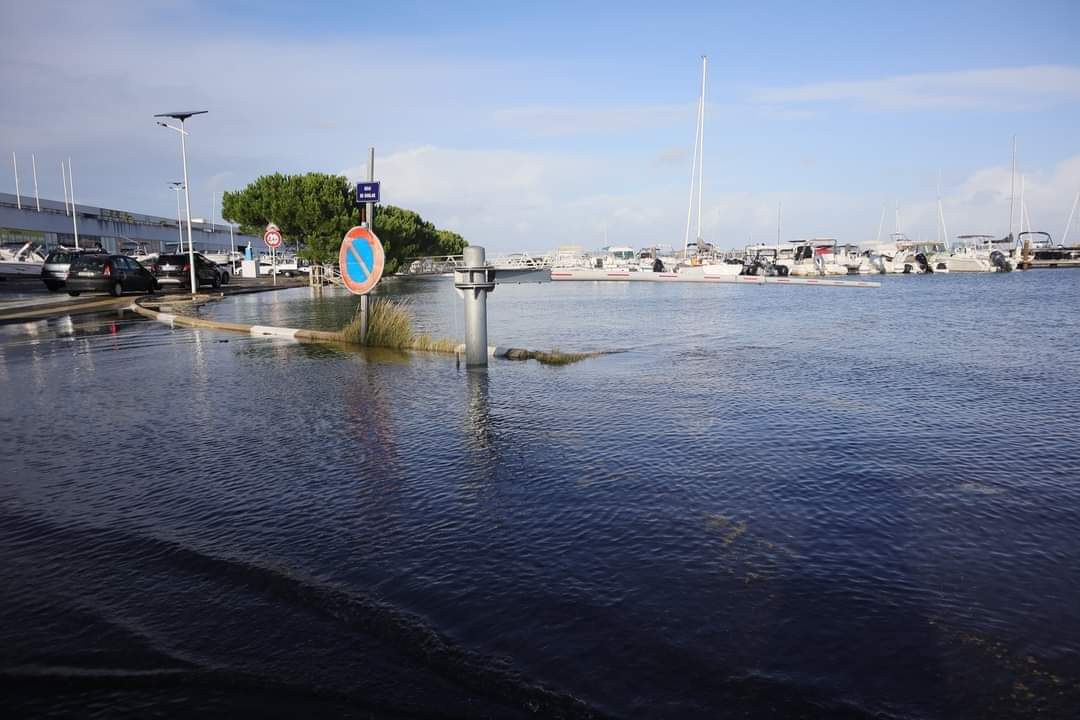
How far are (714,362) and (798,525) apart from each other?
→ 28.0 ft

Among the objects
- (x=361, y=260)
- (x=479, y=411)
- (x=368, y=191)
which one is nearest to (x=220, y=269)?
(x=368, y=191)

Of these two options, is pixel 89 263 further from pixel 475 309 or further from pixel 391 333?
pixel 475 309

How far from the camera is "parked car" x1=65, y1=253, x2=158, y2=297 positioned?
29953 millimetres

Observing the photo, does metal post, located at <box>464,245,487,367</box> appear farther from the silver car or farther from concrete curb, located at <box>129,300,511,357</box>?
the silver car

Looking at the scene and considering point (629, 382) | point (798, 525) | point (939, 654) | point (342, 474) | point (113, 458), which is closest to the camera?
point (939, 654)

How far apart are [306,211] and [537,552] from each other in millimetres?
52364

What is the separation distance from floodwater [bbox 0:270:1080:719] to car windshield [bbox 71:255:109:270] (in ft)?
77.6

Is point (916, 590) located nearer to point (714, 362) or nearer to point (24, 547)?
point (24, 547)

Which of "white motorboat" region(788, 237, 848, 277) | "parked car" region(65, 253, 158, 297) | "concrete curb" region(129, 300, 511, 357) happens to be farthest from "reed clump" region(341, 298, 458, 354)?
"white motorboat" region(788, 237, 848, 277)

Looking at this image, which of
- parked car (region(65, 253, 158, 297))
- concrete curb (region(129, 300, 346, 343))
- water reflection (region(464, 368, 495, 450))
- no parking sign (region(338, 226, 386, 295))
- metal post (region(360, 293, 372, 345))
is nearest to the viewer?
water reflection (region(464, 368, 495, 450))

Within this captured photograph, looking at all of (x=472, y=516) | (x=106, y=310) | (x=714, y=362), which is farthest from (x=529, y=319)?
(x=472, y=516)

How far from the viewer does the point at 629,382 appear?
418 inches

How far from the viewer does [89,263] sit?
3034cm

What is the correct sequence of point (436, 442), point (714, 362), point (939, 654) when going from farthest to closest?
point (714, 362) < point (436, 442) < point (939, 654)
